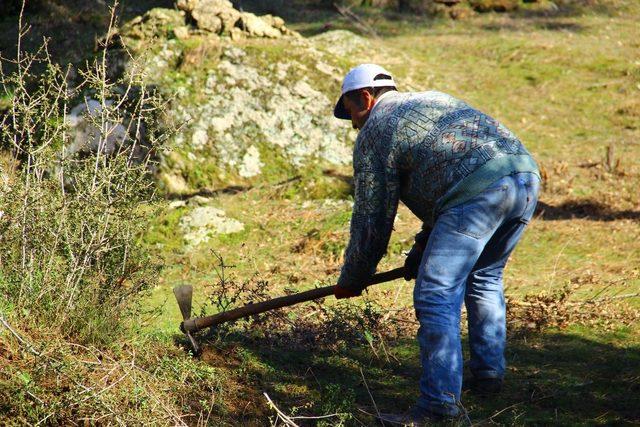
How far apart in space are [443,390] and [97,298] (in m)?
1.96

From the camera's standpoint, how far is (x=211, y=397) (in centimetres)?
447

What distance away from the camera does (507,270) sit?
25.7 ft

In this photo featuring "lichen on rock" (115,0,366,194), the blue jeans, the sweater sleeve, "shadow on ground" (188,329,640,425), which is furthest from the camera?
"lichen on rock" (115,0,366,194)

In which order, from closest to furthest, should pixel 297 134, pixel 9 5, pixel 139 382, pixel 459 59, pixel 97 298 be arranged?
pixel 139 382 < pixel 97 298 < pixel 297 134 < pixel 459 59 < pixel 9 5

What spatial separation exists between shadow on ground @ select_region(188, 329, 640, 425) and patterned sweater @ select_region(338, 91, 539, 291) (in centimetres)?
103

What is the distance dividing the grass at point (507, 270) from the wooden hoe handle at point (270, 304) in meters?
0.22

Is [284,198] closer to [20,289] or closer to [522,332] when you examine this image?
[522,332]

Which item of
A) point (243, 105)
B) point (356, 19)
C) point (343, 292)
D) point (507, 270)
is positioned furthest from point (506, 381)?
point (356, 19)

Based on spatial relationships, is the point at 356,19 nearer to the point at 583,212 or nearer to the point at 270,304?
the point at 583,212

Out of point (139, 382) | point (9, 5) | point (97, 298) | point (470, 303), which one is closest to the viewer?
point (139, 382)

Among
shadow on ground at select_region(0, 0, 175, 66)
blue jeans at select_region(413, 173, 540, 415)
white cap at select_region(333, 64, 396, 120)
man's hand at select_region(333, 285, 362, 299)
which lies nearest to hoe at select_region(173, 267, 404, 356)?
man's hand at select_region(333, 285, 362, 299)

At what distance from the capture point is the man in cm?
407

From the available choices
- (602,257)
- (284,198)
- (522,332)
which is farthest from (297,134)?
(522,332)

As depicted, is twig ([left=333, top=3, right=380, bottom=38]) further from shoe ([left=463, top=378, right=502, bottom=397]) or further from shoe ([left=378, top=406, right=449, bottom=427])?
shoe ([left=378, top=406, right=449, bottom=427])
